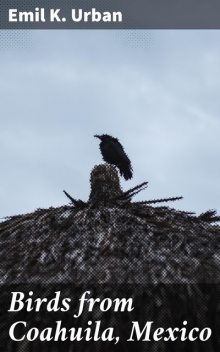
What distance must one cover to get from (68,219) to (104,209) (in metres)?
0.48

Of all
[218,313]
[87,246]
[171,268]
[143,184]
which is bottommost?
[218,313]

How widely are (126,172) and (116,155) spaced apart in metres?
0.32

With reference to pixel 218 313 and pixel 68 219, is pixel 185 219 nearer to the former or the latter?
pixel 68 219

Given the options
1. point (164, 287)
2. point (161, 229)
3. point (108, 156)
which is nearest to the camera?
point (164, 287)

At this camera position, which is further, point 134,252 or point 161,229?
point 161,229

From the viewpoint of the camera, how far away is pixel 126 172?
27.6ft

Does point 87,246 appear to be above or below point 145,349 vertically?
above

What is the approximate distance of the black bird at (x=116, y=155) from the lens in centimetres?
828

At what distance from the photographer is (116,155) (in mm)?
8273

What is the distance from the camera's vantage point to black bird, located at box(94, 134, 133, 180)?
8281 millimetres

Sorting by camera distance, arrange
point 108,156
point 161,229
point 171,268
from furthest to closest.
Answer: point 108,156 < point 161,229 < point 171,268

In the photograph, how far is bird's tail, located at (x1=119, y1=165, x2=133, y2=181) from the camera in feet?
27.5

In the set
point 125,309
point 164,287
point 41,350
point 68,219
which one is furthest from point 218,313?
point 68,219

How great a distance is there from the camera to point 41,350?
3.36 m
